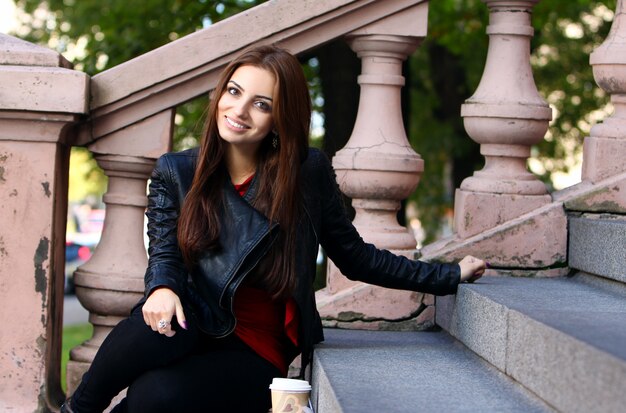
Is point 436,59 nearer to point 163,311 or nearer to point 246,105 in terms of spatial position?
point 246,105

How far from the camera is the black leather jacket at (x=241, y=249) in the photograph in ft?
10.9

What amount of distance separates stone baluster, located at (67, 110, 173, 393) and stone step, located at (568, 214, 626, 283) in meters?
1.52

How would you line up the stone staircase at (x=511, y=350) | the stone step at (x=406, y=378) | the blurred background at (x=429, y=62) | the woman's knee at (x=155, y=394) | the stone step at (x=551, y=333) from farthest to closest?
the blurred background at (x=429, y=62) → the woman's knee at (x=155, y=394) → the stone step at (x=406, y=378) → the stone staircase at (x=511, y=350) → the stone step at (x=551, y=333)

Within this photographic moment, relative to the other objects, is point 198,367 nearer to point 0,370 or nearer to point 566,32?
point 0,370

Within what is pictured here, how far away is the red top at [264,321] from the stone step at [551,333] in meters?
0.59

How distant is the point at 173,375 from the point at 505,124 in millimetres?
1627

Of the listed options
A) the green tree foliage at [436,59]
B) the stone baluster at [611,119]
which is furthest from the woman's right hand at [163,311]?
the green tree foliage at [436,59]

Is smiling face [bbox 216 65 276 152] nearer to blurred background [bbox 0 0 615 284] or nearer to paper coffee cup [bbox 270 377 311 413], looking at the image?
paper coffee cup [bbox 270 377 311 413]

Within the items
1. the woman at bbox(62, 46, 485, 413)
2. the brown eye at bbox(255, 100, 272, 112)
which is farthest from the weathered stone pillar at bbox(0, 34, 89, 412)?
the brown eye at bbox(255, 100, 272, 112)

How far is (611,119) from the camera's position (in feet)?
13.5

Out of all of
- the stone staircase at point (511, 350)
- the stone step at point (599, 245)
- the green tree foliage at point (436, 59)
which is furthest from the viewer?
the green tree foliage at point (436, 59)

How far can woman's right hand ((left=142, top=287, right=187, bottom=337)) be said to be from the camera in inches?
124

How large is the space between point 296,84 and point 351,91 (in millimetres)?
3561

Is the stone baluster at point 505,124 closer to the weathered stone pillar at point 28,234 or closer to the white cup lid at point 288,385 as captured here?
the white cup lid at point 288,385
